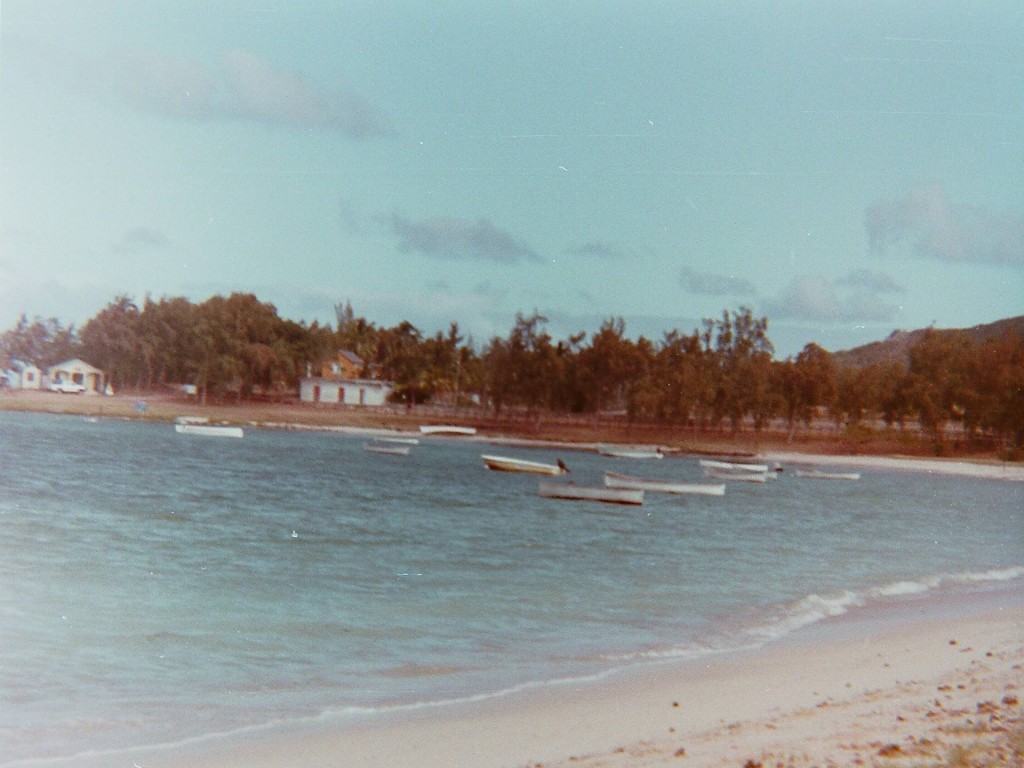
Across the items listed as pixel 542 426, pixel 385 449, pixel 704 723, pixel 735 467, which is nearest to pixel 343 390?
pixel 385 449

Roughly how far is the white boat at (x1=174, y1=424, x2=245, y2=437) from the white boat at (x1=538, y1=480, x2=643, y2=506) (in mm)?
29713

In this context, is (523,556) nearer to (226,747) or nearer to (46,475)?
(226,747)

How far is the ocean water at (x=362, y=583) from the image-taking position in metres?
11.6

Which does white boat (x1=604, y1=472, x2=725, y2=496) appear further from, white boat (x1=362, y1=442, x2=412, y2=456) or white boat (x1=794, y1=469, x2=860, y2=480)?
white boat (x1=362, y1=442, x2=412, y2=456)

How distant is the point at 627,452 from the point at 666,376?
346 inches

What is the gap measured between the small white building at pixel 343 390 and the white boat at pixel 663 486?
20.1m

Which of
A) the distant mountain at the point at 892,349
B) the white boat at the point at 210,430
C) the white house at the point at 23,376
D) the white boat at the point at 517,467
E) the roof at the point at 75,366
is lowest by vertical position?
the white boat at the point at 517,467

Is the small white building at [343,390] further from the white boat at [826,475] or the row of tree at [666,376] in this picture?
the white boat at [826,475]

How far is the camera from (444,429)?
277 feet

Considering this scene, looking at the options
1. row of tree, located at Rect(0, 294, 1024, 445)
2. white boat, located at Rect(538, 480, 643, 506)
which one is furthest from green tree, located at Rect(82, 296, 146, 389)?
white boat, located at Rect(538, 480, 643, 506)

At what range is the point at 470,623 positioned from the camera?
16.3 meters

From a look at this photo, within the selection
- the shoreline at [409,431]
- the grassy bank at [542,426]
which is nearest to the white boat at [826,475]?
the shoreline at [409,431]

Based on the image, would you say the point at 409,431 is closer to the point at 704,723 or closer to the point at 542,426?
the point at 542,426

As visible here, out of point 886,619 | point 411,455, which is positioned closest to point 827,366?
point 411,455
